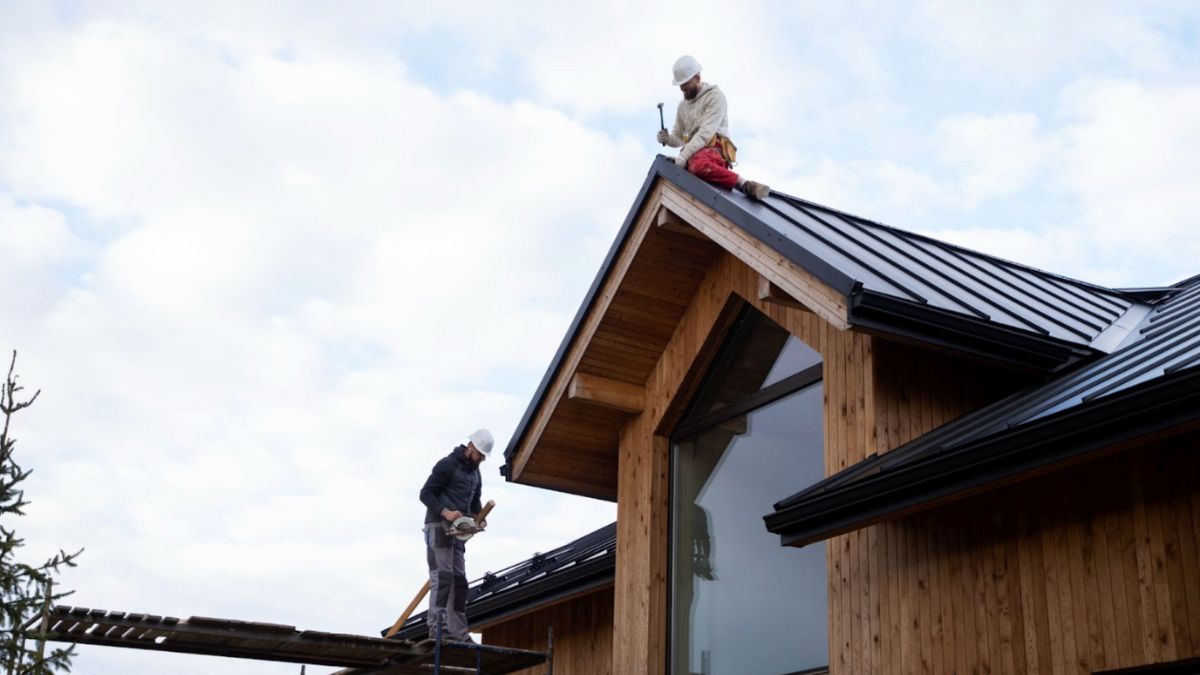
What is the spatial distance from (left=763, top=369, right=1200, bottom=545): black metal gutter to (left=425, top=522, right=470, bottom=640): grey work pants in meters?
4.59

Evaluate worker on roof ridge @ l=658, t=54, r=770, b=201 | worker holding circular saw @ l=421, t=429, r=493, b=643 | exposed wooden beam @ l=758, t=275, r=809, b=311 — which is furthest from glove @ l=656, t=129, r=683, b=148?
worker holding circular saw @ l=421, t=429, r=493, b=643

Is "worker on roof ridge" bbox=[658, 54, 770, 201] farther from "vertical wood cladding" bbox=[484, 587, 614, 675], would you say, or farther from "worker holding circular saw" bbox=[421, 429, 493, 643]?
"vertical wood cladding" bbox=[484, 587, 614, 675]

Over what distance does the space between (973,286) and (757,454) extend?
6.95 feet

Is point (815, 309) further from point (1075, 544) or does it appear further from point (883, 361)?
point (1075, 544)

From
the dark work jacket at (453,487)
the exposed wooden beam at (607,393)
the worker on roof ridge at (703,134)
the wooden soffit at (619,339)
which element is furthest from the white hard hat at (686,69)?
the dark work jacket at (453,487)

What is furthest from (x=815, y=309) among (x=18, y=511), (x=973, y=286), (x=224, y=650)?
(x=224, y=650)

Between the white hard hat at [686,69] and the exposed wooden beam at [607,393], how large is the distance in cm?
274

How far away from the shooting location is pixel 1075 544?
7406 mm

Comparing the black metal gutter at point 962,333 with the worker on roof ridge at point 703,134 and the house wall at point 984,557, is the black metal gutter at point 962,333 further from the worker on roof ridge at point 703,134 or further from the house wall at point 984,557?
the worker on roof ridge at point 703,134

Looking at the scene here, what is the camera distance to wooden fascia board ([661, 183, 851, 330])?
29.0ft

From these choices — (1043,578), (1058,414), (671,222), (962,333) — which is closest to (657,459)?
(671,222)

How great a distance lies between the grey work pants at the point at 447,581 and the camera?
40.4 feet

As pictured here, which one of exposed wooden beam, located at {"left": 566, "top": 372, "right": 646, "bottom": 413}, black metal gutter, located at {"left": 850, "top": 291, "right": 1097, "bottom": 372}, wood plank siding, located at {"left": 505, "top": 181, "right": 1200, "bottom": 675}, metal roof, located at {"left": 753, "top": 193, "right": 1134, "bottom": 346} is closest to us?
wood plank siding, located at {"left": 505, "top": 181, "right": 1200, "bottom": 675}

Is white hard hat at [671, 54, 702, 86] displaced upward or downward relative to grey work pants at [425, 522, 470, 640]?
upward
